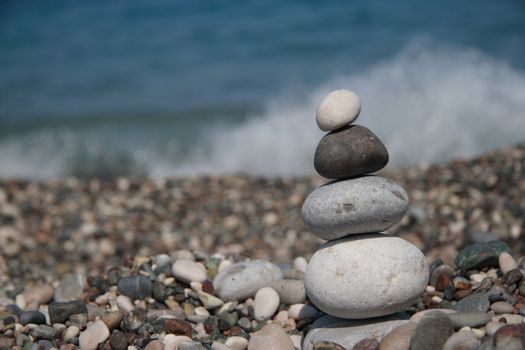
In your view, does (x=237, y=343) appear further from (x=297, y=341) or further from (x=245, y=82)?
(x=245, y=82)

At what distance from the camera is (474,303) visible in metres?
3.24

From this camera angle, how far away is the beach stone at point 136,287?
12.8ft

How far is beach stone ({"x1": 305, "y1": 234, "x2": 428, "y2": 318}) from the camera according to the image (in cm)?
300

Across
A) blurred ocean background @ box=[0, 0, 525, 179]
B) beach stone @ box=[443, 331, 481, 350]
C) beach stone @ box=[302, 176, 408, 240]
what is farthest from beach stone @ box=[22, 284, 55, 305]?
blurred ocean background @ box=[0, 0, 525, 179]

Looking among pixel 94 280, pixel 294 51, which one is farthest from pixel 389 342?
pixel 294 51

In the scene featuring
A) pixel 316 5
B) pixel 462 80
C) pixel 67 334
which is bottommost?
pixel 67 334

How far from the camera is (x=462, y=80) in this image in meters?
9.96

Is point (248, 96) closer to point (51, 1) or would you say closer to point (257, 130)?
point (257, 130)

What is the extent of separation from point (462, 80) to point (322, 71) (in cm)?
293

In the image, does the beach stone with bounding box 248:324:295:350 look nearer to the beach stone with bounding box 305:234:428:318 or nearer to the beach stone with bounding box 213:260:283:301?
the beach stone with bounding box 305:234:428:318

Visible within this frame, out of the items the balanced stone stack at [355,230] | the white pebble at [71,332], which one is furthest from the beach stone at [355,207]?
the white pebble at [71,332]

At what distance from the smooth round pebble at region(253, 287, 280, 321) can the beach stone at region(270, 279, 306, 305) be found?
0.07 metres

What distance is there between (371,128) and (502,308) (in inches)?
245

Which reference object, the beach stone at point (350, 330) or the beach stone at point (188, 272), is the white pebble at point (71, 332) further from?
the beach stone at point (350, 330)
